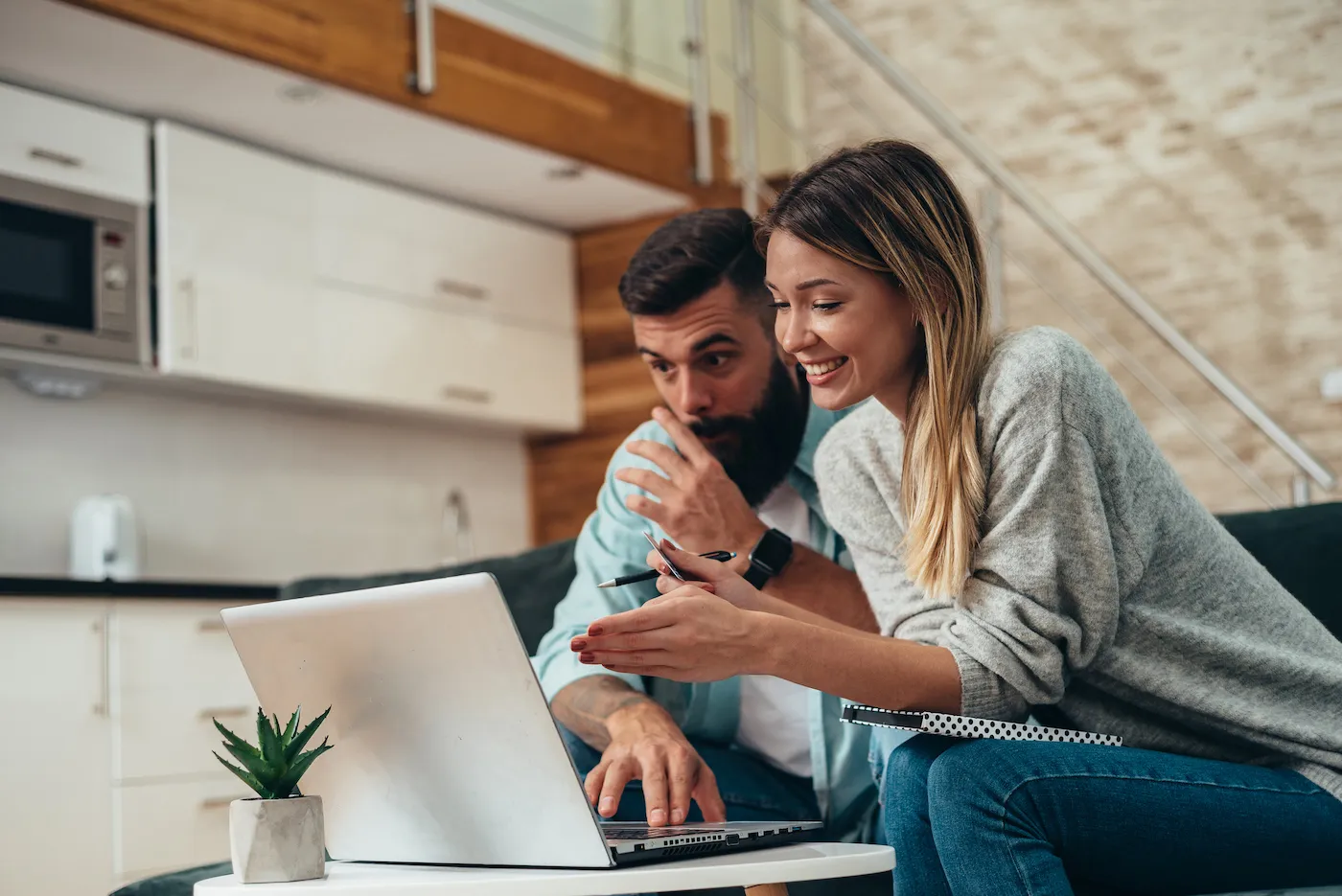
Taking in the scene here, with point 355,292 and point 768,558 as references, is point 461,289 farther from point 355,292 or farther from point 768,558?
point 768,558

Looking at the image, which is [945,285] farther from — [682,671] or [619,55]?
[619,55]

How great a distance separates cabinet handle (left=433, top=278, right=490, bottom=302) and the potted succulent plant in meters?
3.23

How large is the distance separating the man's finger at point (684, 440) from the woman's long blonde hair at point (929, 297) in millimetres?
422

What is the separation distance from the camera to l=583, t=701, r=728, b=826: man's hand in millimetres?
1529

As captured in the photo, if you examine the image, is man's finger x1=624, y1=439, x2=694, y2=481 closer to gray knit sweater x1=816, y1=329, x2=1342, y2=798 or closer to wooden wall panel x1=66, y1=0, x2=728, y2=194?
gray knit sweater x1=816, y1=329, x2=1342, y2=798

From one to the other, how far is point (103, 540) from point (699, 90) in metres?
2.28

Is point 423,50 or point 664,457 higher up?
point 423,50

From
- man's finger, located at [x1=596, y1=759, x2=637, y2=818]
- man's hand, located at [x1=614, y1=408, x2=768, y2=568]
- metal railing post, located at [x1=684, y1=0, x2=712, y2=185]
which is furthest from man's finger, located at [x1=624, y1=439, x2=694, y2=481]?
metal railing post, located at [x1=684, y1=0, x2=712, y2=185]

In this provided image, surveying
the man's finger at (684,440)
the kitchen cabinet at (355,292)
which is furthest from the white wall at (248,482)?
the man's finger at (684,440)

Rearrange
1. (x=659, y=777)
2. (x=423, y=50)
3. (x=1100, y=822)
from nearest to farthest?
(x=1100, y=822), (x=659, y=777), (x=423, y=50)

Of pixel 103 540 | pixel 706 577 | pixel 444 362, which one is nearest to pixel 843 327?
pixel 706 577

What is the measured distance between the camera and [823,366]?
161 centimetres

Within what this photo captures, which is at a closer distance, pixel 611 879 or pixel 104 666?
pixel 611 879

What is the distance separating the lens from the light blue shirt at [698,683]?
1.95 m
